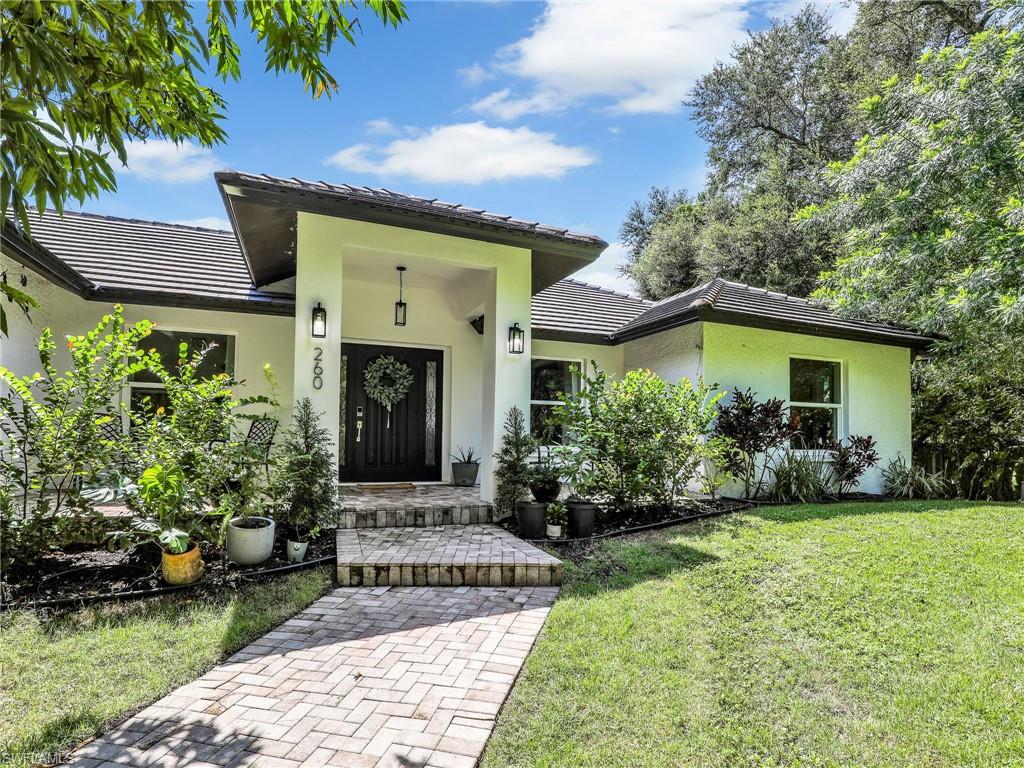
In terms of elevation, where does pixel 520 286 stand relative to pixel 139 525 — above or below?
above

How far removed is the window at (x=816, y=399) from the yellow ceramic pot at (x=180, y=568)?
9.95 meters

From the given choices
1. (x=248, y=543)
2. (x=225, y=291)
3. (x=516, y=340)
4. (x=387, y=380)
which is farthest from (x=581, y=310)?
(x=248, y=543)

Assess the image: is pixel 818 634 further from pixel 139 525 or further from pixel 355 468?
pixel 355 468

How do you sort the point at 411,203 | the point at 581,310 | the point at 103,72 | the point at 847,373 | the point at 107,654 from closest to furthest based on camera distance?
the point at 103,72 → the point at 107,654 → the point at 411,203 → the point at 847,373 → the point at 581,310

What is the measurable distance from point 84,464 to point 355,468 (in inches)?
193

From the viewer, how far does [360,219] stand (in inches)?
269

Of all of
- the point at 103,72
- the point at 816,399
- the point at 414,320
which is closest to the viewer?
the point at 103,72

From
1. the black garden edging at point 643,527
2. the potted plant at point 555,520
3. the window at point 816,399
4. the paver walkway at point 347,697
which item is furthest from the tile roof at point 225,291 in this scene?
the paver walkway at point 347,697

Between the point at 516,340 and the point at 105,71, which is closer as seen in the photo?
the point at 105,71

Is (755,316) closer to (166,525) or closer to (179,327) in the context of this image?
(166,525)

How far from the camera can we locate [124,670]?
3.46 metres

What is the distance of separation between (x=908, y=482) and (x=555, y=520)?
8.30m

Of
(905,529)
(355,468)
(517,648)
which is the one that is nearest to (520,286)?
(355,468)

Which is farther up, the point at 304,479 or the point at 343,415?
the point at 343,415
